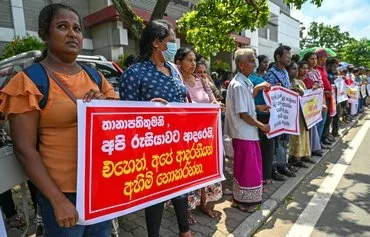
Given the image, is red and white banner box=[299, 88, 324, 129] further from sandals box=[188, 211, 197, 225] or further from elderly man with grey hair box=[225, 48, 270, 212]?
sandals box=[188, 211, 197, 225]

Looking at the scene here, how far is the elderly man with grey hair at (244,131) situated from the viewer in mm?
3502

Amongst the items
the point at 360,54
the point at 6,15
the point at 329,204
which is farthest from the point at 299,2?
the point at 360,54

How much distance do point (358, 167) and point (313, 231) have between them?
2.73 m

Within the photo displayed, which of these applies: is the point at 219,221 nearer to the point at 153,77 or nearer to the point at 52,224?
the point at 153,77

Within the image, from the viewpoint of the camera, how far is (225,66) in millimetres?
18766

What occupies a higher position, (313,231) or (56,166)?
(56,166)

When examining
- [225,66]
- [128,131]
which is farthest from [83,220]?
[225,66]

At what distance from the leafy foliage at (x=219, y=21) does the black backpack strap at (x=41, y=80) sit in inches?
233

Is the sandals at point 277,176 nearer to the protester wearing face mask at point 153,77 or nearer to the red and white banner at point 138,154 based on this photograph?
the red and white banner at point 138,154

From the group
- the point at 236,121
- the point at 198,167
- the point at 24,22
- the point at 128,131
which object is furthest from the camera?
the point at 24,22

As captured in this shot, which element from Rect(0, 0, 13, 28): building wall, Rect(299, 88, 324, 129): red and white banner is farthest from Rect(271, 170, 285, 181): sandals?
Rect(0, 0, 13, 28): building wall

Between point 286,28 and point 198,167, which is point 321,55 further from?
point 286,28

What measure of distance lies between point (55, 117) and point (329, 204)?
3514 millimetres

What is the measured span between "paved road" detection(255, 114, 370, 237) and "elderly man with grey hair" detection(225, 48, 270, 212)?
1.21ft
